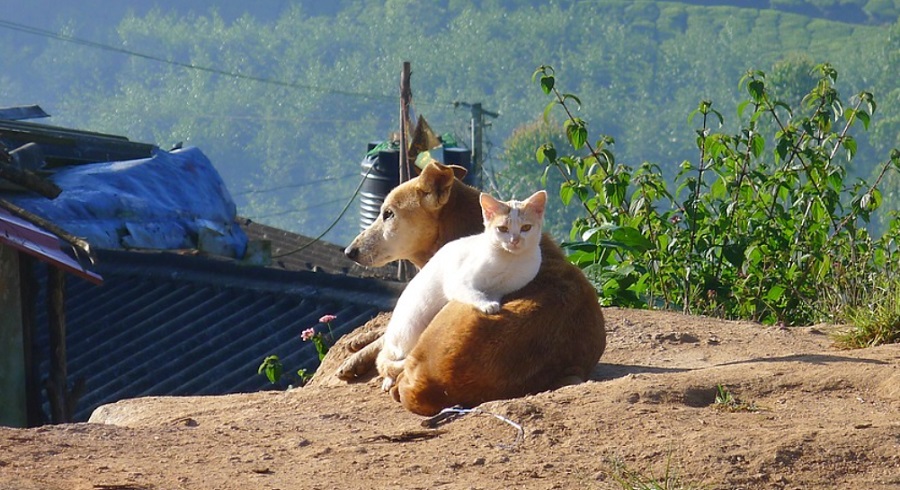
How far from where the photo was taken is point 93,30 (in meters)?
124

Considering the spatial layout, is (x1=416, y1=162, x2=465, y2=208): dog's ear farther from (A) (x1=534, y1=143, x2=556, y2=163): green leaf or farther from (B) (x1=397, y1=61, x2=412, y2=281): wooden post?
(B) (x1=397, y1=61, x2=412, y2=281): wooden post

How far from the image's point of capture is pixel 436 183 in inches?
244

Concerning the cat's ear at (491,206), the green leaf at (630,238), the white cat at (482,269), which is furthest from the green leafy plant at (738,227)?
the cat's ear at (491,206)

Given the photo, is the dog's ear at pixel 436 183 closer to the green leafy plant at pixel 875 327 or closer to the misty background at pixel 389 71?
the green leafy plant at pixel 875 327

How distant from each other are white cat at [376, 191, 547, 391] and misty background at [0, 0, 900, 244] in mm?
70244

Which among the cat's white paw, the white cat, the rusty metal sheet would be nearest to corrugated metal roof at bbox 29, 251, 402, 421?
the rusty metal sheet

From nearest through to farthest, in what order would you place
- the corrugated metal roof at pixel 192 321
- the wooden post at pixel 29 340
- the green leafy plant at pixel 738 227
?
the green leafy plant at pixel 738 227, the wooden post at pixel 29 340, the corrugated metal roof at pixel 192 321

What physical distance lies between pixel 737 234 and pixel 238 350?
4.19 m

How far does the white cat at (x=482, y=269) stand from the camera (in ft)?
17.6

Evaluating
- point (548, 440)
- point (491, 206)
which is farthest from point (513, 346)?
point (548, 440)

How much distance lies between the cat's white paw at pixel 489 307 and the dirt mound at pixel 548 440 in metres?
0.44

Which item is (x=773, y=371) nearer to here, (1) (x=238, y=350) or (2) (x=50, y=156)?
(1) (x=238, y=350)

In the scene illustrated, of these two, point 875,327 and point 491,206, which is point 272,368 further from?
point 875,327

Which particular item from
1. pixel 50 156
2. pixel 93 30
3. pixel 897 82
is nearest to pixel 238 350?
pixel 50 156
